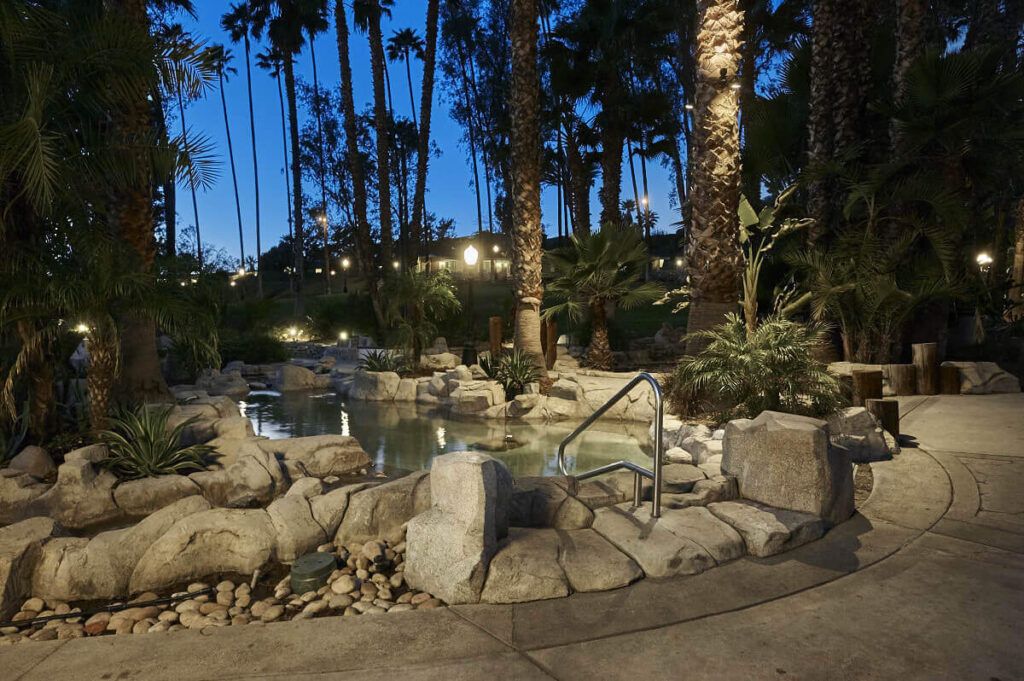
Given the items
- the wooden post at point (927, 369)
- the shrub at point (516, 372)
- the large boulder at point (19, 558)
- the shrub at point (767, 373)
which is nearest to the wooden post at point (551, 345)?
the shrub at point (516, 372)

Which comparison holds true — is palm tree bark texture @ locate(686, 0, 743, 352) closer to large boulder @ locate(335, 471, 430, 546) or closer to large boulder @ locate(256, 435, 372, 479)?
large boulder @ locate(256, 435, 372, 479)

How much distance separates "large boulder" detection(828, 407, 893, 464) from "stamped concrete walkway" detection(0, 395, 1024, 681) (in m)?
1.96

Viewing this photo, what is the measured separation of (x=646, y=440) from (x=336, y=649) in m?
6.22

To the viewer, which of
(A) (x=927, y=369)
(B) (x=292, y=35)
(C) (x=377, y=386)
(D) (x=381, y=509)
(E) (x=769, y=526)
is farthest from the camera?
(B) (x=292, y=35)

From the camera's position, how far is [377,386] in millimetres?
12648

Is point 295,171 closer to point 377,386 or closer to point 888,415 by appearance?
point 377,386

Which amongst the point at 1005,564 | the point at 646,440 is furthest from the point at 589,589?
the point at 646,440

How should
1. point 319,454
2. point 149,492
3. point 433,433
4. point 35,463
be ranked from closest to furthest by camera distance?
1. point 149,492
2. point 35,463
3. point 319,454
4. point 433,433

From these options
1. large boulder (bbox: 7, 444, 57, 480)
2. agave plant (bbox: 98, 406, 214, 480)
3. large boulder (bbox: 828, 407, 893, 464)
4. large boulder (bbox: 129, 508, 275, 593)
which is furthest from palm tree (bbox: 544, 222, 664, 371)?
large boulder (bbox: 129, 508, 275, 593)

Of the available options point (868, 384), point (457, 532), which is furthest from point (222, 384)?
point (868, 384)

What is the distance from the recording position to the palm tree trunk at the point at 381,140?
19.7 meters

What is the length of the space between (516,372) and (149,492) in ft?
22.1

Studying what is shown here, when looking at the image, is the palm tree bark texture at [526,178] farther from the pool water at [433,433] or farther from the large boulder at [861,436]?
the large boulder at [861,436]

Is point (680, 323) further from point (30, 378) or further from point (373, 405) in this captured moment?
point (30, 378)
